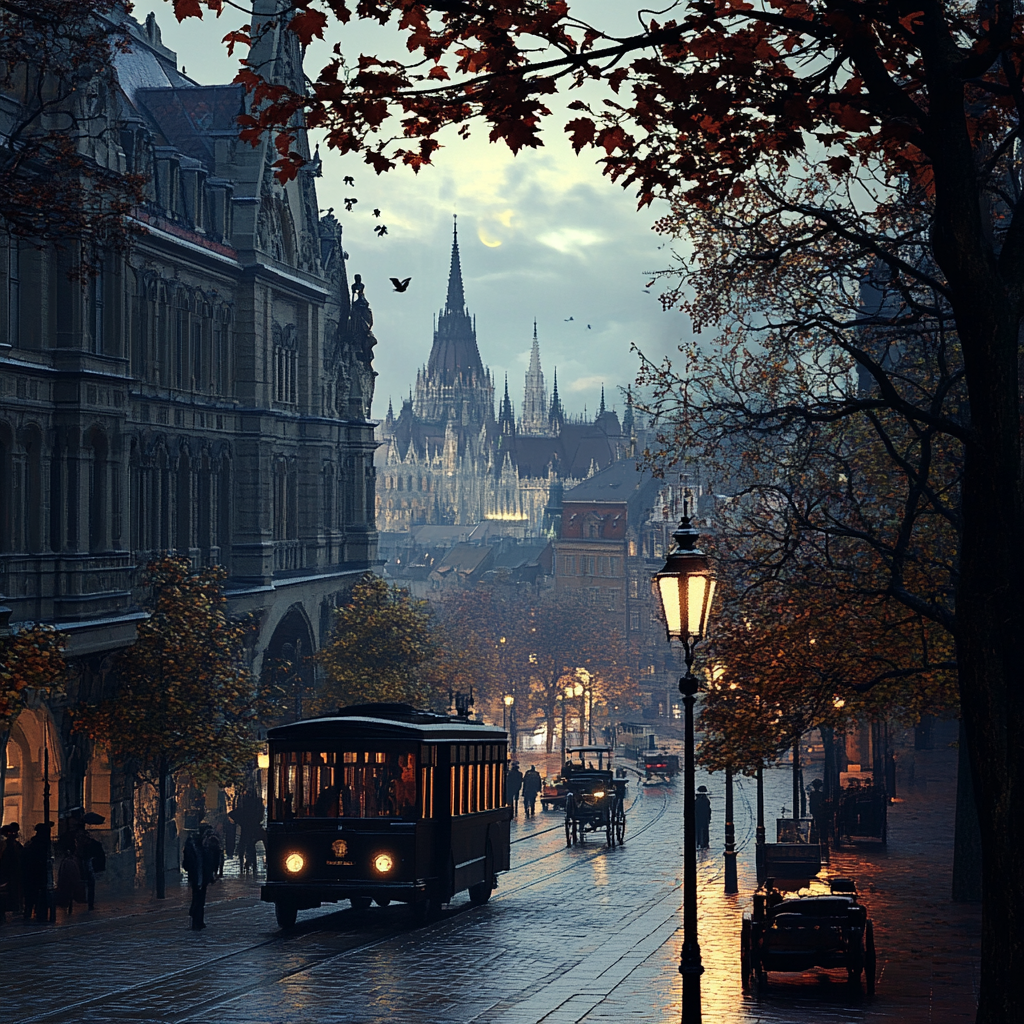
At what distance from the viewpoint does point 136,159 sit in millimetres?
40062

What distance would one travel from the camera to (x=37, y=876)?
86.7 ft

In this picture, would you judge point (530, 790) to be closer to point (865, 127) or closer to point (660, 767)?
point (660, 767)

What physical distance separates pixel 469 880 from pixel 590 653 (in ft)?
254

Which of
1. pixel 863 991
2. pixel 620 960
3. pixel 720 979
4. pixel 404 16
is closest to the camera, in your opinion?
pixel 404 16

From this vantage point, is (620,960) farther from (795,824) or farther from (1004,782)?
(795,824)

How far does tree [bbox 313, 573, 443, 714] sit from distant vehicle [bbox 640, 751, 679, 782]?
77.8ft

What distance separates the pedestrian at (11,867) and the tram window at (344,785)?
4.16 m

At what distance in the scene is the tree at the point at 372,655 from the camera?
162ft

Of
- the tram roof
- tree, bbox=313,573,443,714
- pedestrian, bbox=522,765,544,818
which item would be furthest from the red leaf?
pedestrian, bbox=522,765,544,818

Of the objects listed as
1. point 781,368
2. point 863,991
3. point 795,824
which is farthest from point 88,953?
point 795,824

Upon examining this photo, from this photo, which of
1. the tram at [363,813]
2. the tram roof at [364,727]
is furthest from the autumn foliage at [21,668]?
the tram at [363,813]

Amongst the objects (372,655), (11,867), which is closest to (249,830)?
(372,655)

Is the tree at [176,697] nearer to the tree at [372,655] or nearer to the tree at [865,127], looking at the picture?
the tree at [372,655]

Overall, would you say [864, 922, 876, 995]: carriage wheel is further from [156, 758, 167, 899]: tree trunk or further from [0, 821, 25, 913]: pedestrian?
[156, 758, 167, 899]: tree trunk
